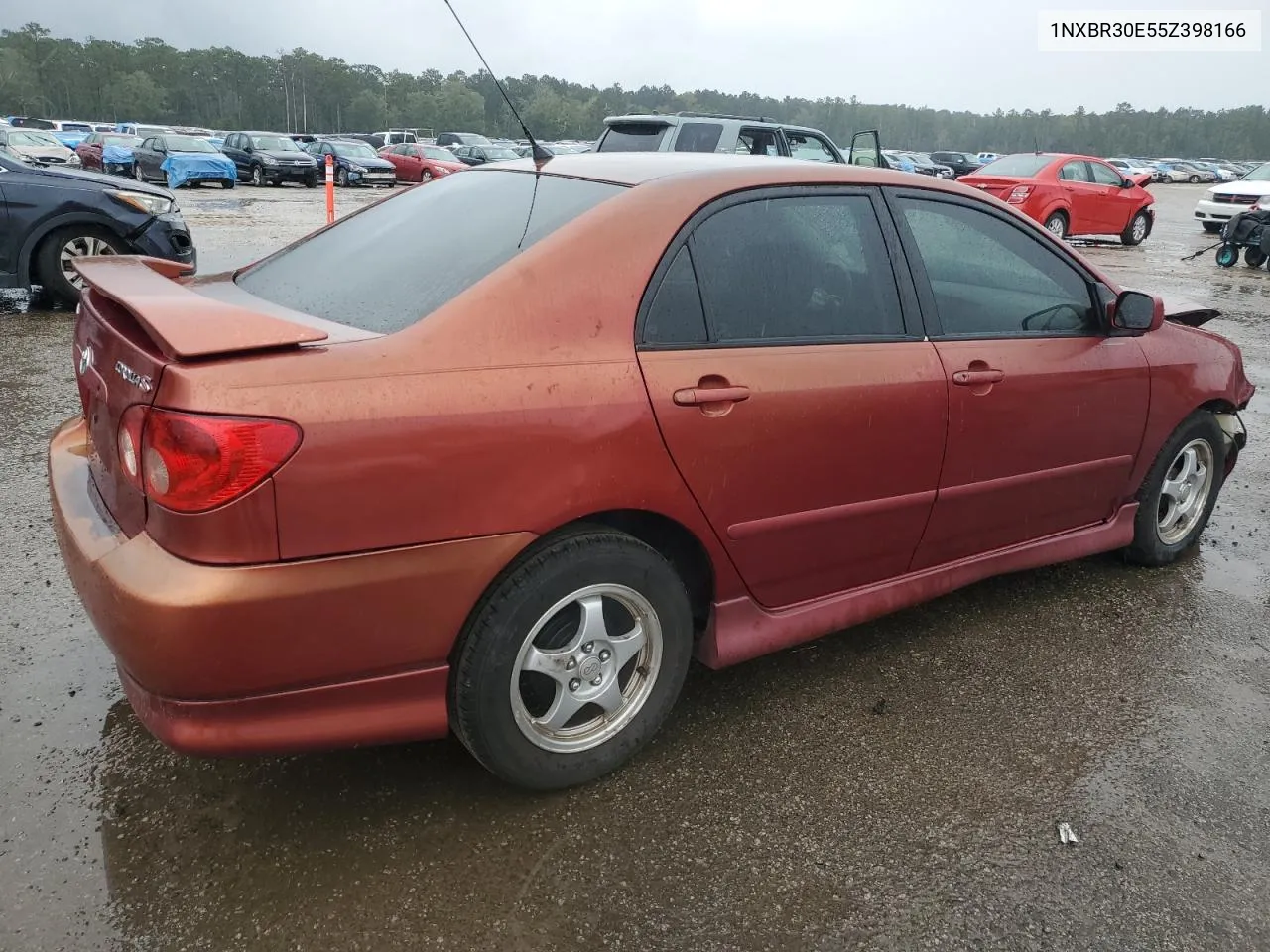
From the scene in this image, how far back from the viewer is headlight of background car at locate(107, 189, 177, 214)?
7957 millimetres

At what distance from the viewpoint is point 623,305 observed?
2332 mm

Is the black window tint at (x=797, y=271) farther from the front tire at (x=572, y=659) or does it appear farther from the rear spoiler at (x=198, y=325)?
the rear spoiler at (x=198, y=325)

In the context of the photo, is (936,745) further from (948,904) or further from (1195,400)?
(1195,400)

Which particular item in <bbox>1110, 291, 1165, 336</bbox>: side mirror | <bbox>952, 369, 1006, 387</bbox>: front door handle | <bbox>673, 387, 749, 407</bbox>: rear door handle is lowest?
<bbox>952, 369, 1006, 387</bbox>: front door handle

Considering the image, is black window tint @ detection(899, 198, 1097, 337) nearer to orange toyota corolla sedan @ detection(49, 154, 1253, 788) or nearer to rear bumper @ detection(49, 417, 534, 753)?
orange toyota corolla sedan @ detection(49, 154, 1253, 788)

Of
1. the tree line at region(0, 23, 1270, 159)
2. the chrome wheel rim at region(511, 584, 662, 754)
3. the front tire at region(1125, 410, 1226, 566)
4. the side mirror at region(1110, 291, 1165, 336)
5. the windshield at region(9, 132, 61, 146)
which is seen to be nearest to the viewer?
the chrome wheel rim at region(511, 584, 662, 754)

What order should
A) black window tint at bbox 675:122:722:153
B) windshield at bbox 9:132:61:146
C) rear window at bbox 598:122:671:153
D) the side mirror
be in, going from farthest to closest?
windshield at bbox 9:132:61:146, rear window at bbox 598:122:671:153, black window tint at bbox 675:122:722:153, the side mirror

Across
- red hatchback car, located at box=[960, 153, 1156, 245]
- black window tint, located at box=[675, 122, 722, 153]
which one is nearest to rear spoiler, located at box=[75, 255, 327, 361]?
black window tint, located at box=[675, 122, 722, 153]

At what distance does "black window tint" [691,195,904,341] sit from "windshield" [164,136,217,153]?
2664cm

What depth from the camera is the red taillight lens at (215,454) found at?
1.84 metres

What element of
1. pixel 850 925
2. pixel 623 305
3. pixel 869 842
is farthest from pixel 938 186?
pixel 850 925

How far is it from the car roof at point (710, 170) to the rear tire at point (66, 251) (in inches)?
248

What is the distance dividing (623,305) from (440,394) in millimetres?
543

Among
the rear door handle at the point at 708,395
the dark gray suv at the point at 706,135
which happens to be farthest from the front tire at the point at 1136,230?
the rear door handle at the point at 708,395
